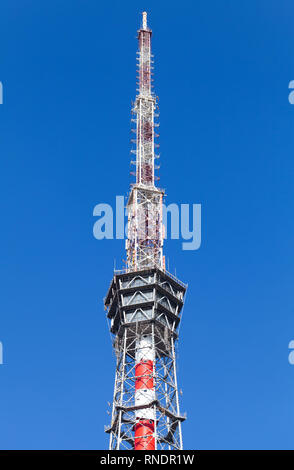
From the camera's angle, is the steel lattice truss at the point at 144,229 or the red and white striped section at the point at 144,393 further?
the steel lattice truss at the point at 144,229

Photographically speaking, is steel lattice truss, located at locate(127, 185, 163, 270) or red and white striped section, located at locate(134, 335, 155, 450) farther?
A: steel lattice truss, located at locate(127, 185, 163, 270)

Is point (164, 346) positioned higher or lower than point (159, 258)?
lower

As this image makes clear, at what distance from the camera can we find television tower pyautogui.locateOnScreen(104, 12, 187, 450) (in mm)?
93688

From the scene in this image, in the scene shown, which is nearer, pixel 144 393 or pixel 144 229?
pixel 144 393

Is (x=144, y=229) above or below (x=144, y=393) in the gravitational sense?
above

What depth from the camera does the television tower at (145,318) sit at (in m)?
93.7

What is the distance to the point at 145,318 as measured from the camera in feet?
335

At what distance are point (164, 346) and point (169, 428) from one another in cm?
1244

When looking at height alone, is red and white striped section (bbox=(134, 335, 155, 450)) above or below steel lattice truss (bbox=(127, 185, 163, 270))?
below

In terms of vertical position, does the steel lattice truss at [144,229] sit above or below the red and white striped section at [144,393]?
above
